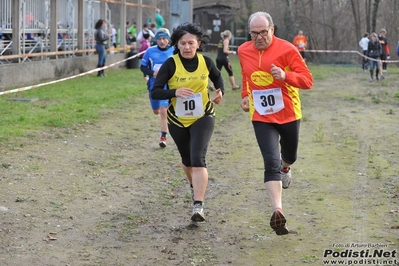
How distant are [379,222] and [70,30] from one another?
20.1 m

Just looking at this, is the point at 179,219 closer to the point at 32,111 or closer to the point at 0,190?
the point at 0,190


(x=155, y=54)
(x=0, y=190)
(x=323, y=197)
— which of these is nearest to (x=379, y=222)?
(x=323, y=197)

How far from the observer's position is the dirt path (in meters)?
6.20

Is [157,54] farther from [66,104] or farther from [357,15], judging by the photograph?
[357,15]

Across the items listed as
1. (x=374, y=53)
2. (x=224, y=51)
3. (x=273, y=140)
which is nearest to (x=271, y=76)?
(x=273, y=140)

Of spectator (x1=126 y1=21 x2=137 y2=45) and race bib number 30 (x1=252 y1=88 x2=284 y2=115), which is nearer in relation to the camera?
race bib number 30 (x1=252 y1=88 x2=284 y2=115)

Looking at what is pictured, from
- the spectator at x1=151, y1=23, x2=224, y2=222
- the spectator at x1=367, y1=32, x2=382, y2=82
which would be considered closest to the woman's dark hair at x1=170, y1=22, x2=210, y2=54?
the spectator at x1=151, y1=23, x2=224, y2=222

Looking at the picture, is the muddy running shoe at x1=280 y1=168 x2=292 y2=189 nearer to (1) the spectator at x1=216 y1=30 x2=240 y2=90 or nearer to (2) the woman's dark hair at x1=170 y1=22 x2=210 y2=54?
(2) the woman's dark hair at x1=170 y1=22 x2=210 y2=54

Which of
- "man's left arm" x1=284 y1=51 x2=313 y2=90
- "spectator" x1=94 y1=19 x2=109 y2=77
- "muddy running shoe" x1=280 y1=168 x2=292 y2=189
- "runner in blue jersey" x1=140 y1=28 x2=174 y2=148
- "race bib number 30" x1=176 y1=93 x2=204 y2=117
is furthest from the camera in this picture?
"spectator" x1=94 y1=19 x2=109 y2=77

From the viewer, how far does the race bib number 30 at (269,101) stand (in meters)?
6.64

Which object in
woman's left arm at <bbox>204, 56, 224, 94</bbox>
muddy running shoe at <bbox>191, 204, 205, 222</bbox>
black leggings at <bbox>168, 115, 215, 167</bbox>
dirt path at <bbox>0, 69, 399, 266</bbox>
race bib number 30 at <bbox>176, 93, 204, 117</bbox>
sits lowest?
dirt path at <bbox>0, 69, 399, 266</bbox>

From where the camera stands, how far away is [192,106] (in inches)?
Result: 280

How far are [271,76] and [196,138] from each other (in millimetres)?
964

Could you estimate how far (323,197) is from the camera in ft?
27.0
